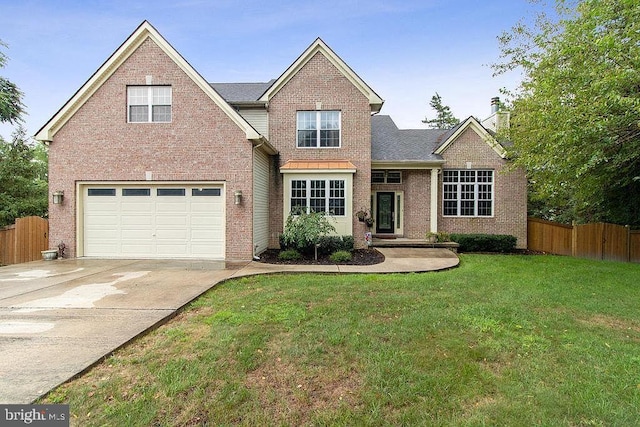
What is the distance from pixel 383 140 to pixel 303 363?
13.7 m

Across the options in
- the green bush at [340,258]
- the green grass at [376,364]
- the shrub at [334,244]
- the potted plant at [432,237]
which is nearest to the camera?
the green grass at [376,364]

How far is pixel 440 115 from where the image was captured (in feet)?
131

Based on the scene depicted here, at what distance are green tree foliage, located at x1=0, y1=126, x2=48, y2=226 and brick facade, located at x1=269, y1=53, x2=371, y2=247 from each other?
475 inches

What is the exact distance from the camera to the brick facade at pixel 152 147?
10508mm

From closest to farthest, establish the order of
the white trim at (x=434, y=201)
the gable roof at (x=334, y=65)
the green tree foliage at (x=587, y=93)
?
the green tree foliage at (x=587, y=93), the gable roof at (x=334, y=65), the white trim at (x=434, y=201)

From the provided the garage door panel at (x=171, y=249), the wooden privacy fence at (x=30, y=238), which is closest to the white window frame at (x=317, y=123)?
the garage door panel at (x=171, y=249)

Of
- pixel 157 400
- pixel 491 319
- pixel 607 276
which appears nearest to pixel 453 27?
pixel 607 276

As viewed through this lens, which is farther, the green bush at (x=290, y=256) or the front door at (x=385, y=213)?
the front door at (x=385, y=213)

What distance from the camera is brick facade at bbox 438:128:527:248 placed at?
14266 mm

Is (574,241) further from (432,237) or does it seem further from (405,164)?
(405,164)

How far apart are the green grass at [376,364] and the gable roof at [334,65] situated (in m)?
9.07

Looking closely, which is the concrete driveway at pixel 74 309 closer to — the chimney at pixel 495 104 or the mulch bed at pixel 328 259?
the mulch bed at pixel 328 259

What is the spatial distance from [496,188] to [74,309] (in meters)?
15.5

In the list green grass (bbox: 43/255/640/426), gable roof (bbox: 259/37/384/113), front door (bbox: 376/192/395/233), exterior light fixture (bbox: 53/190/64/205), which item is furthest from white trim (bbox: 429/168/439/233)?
exterior light fixture (bbox: 53/190/64/205)
